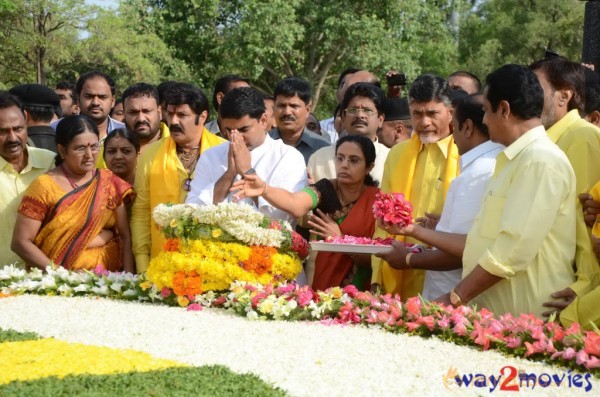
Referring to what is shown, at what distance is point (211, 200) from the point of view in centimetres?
643

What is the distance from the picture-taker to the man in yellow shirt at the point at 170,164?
23.2ft

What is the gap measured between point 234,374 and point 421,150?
2.64 metres

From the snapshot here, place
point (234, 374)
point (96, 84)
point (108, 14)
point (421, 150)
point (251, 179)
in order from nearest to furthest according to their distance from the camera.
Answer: point (234, 374) → point (251, 179) → point (421, 150) → point (96, 84) → point (108, 14)

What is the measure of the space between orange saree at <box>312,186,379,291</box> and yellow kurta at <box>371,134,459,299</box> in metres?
0.19

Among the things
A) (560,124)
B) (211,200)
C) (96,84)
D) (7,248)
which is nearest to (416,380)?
(560,124)

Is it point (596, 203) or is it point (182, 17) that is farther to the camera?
point (182, 17)

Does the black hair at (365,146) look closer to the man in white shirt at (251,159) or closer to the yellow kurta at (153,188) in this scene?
the man in white shirt at (251,159)

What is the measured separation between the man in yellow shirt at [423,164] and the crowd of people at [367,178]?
Result: 10 mm

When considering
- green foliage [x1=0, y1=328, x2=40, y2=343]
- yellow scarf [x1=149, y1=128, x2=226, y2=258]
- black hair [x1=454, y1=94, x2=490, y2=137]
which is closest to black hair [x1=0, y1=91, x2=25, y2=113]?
yellow scarf [x1=149, y1=128, x2=226, y2=258]

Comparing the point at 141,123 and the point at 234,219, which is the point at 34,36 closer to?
the point at 141,123

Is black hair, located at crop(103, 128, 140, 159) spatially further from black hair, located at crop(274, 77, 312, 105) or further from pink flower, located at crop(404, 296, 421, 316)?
pink flower, located at crop(404, 296, 421, 316)

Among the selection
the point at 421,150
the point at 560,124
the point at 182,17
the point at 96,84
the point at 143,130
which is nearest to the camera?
the point at 560,124

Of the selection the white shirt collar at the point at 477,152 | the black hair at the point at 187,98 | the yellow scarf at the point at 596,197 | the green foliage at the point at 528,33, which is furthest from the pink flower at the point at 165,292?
the green foliage at the point at 528,33

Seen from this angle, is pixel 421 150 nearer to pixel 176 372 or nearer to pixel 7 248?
pixel 176 372
